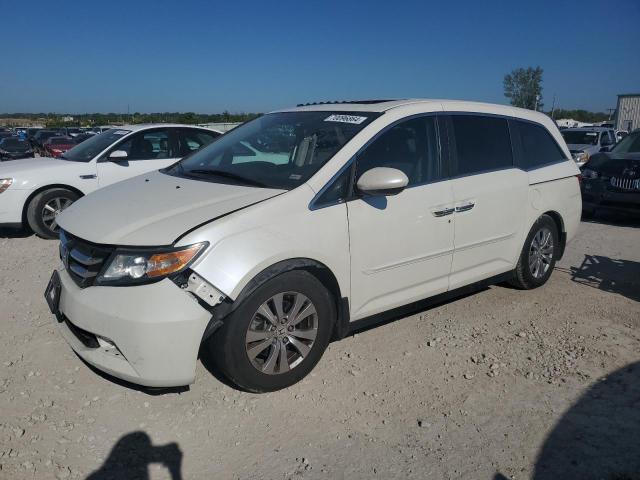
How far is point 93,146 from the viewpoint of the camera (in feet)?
25.4

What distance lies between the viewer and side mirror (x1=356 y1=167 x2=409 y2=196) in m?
3.15

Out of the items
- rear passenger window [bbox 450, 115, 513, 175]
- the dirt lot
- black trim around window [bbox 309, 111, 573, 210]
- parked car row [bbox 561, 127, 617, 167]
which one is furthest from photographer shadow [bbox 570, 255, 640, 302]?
parked car row [bbox 561, 127, 617, 167]

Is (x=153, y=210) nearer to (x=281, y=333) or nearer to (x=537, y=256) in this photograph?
(x=281, y=333)

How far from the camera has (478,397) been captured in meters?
3.14

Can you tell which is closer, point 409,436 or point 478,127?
point 409,436

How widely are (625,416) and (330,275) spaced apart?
1.85 meters

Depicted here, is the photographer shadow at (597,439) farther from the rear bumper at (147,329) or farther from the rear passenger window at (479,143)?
the rear passenger window at (479,143)

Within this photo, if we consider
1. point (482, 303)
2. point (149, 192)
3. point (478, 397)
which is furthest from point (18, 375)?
point (482, 303)

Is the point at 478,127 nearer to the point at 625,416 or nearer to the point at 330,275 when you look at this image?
the point at 330,275

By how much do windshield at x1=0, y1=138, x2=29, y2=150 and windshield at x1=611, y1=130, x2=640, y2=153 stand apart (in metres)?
23.1

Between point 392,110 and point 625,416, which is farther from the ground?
point 392,110

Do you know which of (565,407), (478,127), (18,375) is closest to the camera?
(565,407)

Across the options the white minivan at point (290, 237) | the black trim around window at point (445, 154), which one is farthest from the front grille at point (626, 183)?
the white minivan at point (290, 237)

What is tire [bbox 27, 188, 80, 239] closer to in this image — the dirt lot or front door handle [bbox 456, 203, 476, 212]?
the dirt lot
